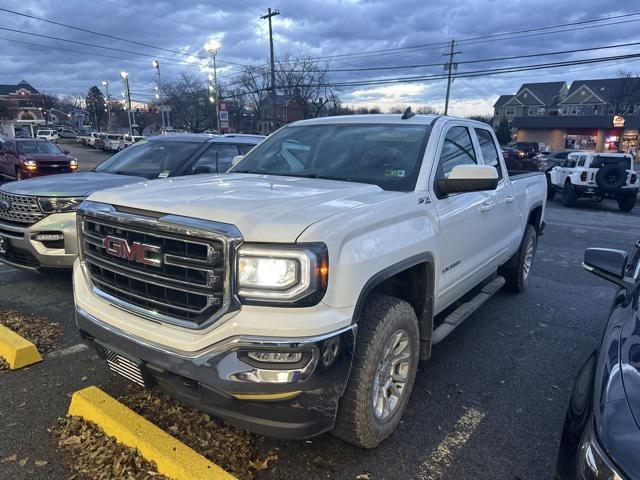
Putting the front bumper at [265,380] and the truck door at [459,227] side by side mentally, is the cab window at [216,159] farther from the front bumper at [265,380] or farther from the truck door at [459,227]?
the front bumper at [265,380]

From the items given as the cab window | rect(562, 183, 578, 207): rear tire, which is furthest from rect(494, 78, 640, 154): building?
the cab window

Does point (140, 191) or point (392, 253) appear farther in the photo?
point (140, 191)

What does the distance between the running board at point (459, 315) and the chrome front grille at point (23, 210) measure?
13.1 ft

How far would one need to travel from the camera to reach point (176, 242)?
2320 millimetres

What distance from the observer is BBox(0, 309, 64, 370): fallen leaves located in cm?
409

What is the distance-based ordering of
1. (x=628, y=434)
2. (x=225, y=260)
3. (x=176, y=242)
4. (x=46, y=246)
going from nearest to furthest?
(x=628, y=434), (x=225, y=260), (x=176, y=242), (x=46, y=246)

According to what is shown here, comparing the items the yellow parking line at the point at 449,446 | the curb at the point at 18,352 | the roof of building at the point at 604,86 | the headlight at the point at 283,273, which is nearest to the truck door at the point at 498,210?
the yellow parking line at the point at 449,446

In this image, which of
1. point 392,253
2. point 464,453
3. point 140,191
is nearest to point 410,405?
point 464,453

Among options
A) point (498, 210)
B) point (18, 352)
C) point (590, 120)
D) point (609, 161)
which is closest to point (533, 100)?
point (590, 120)

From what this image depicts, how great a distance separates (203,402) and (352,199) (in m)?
1.33

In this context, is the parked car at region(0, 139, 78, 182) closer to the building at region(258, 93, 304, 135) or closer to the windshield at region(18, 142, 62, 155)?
the windshield at region(18, 142, 62, 155)

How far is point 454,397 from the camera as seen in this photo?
11.3ft

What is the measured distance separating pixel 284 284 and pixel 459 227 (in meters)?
1.85

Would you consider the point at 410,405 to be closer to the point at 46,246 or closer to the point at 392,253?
the point at 392,253
